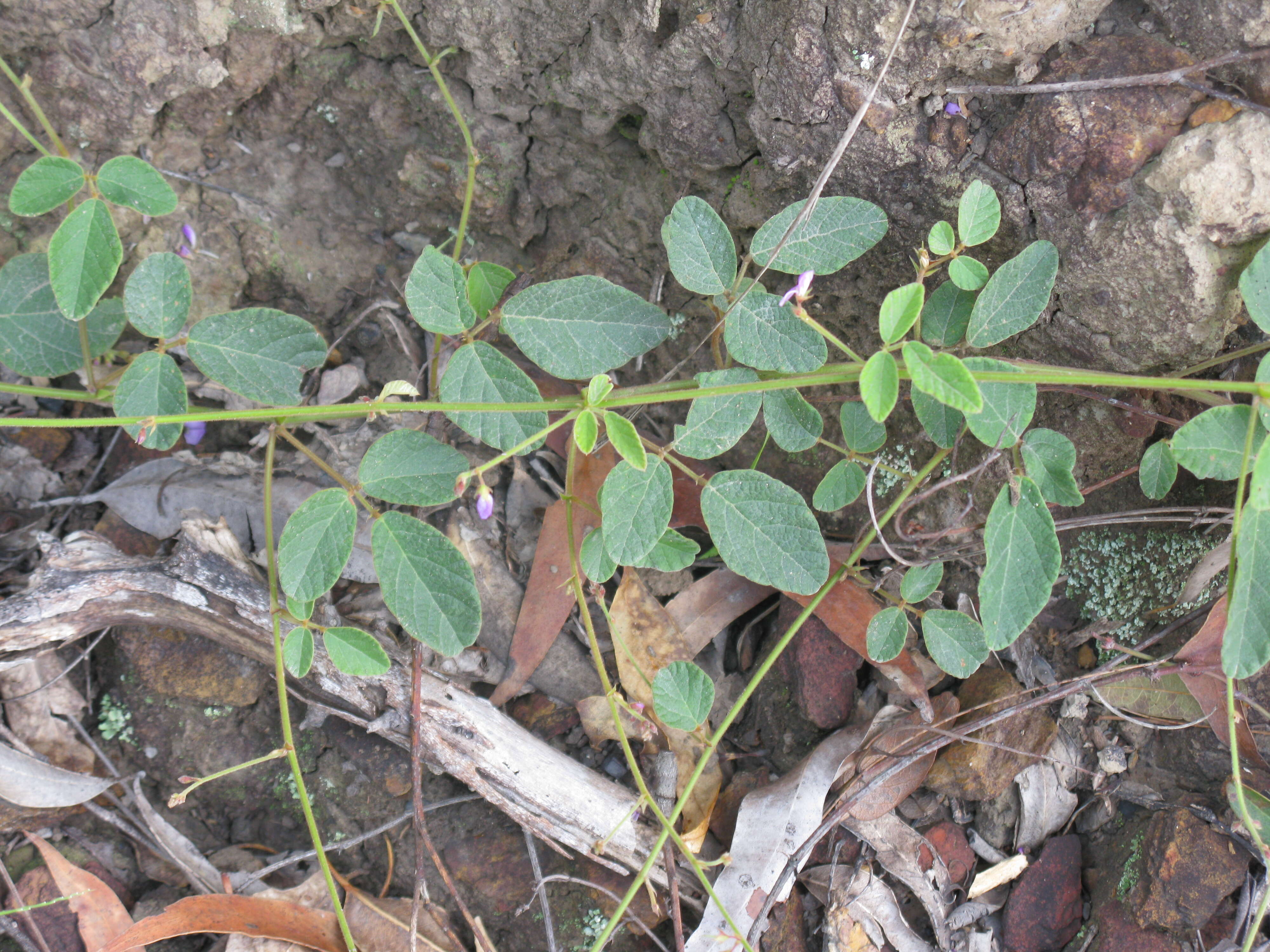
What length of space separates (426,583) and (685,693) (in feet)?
1.87

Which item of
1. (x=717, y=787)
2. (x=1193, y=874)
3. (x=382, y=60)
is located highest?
(x=382, y=60)

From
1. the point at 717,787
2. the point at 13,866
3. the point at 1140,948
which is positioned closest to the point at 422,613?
the point at 717,787

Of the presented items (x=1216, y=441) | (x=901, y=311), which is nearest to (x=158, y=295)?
(x=901, y=311)

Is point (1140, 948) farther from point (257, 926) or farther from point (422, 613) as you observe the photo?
point (257, 926)

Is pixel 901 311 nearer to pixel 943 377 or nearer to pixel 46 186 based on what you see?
pixel 943 377

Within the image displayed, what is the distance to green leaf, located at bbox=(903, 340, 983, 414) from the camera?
114 centimetres

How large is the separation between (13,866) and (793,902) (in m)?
1.85

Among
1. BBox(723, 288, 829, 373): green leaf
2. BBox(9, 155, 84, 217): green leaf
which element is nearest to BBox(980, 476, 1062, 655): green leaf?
BBox(723, 288, 829, 373): green leaf

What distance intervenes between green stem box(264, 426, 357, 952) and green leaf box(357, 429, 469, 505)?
0.27m

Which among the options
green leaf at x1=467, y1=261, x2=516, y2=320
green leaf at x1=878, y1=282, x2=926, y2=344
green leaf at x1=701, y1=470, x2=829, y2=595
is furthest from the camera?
green leaf at x1=467, y1=261, x2=516, y2=320

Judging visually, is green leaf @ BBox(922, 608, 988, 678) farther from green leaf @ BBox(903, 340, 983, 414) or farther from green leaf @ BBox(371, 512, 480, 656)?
green leaf @ BBox(371, 512, 480, 656)

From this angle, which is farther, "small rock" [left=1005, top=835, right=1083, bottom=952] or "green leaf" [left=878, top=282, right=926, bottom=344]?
"small rock" [left=1005, top=835, right=1083, bottom=952]

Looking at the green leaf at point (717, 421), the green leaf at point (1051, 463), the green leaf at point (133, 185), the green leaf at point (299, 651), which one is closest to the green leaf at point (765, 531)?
the green leaf at point (717, 421)

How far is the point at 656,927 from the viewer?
1850mm
